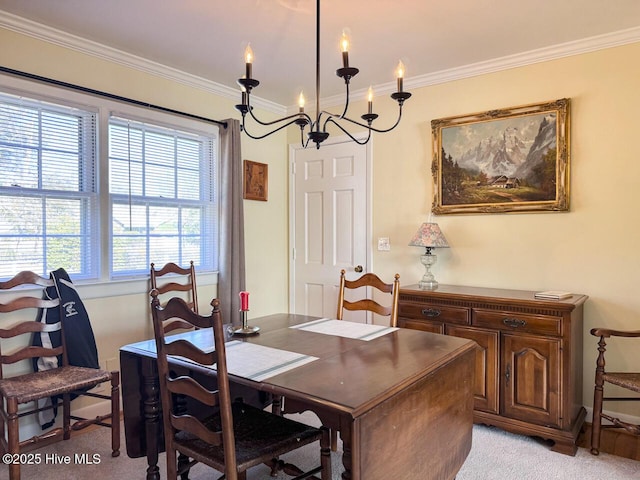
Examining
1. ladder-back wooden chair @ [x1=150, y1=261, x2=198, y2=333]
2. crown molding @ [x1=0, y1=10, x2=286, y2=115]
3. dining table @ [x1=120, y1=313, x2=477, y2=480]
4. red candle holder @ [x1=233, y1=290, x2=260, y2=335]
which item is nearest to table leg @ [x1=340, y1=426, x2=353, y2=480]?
dining table @ [x1=120, y1=313, x2=477, y2=480]

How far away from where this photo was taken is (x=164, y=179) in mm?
3385

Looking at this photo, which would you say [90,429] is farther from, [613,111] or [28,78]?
[613,111]

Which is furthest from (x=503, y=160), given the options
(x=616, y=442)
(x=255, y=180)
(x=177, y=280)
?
(x=177, y=280)

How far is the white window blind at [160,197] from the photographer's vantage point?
310 cm

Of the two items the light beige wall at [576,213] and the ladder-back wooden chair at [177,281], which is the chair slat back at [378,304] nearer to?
the light beige wall at [576,213]

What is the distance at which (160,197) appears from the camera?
11.0 feet

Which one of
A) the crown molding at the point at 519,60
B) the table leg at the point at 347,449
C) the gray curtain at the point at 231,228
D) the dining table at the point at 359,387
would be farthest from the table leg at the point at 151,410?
the crown molding at the point at 519,60

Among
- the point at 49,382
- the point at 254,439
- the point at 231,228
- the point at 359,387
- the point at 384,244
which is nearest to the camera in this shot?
the point at 359,387

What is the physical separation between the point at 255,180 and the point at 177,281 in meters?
1.19

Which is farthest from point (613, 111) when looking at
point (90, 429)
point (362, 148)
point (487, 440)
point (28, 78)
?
point (90, 429)

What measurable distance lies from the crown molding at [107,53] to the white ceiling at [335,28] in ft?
0.10

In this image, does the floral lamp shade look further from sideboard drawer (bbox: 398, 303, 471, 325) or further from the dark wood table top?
the dark wood table top

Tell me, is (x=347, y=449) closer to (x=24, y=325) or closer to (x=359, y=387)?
(x=359, y=387)

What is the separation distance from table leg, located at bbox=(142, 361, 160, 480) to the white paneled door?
2236 millimetres
